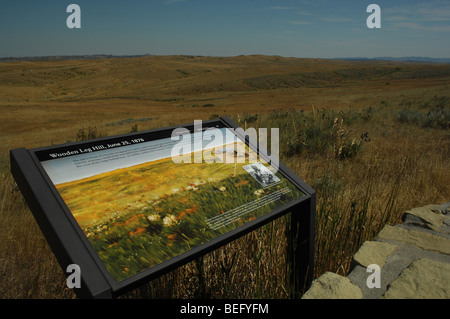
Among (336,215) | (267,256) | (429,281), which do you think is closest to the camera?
(429,281)

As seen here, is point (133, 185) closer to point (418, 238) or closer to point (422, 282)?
point (422, 282)

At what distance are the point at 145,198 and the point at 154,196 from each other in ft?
0.18

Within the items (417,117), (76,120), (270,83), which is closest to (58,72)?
(270,83)

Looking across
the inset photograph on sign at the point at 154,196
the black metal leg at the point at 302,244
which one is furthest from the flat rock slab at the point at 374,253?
the inset photograph on sign at the point at 154,196

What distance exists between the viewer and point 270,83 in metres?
58.1

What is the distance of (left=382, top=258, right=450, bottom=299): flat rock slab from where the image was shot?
5.87ft

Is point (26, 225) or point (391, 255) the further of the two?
point (26, 225)

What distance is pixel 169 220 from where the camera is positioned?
171cm

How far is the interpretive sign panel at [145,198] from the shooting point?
1.45 m

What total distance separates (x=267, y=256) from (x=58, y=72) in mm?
100082

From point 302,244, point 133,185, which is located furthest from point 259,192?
point 133,185

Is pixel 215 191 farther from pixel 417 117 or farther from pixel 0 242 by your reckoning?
pixel 417 117

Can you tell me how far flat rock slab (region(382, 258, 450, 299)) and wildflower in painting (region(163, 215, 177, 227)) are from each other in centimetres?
127

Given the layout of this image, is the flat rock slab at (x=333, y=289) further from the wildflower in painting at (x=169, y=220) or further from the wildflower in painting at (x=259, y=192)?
the wildflower in painting at (x=169, y=220)
